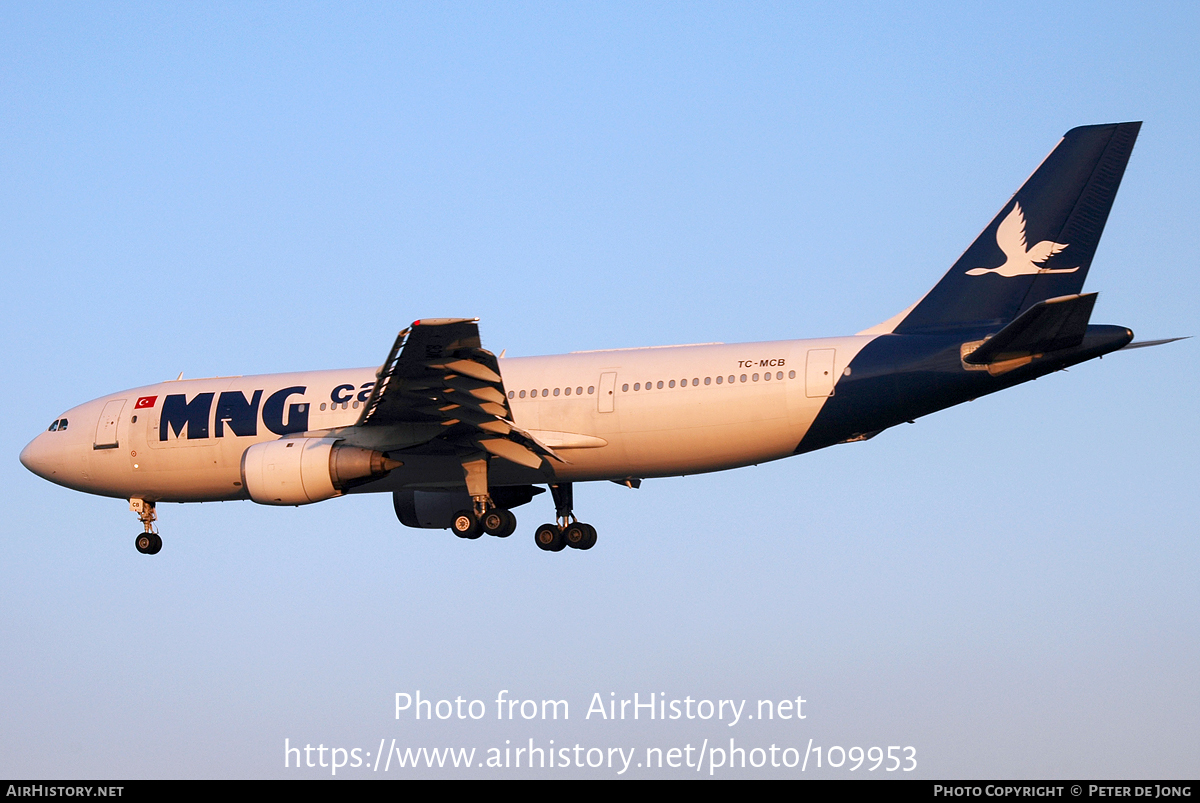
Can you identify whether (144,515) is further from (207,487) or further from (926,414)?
(926,414)

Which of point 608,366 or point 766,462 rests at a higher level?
point 608,366

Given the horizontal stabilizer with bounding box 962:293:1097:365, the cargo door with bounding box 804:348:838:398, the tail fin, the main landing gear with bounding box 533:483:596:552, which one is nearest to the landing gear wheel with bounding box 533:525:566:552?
the main landing gear with bounding box 533:483:596:552

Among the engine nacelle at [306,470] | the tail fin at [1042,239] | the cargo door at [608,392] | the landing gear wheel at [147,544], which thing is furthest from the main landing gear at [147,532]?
the tail fin at [1042,239]

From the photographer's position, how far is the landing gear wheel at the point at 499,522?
30.9 metres

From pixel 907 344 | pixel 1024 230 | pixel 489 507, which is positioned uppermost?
pixel 1024 230

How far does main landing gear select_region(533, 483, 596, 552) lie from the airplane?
0.15ft

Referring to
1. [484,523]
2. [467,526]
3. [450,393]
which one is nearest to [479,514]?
[484,523]

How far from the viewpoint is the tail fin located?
1073 inches

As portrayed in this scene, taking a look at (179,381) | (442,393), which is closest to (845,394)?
(442,393)

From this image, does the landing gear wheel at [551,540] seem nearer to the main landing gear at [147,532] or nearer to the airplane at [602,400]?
the airplane at [602,400]

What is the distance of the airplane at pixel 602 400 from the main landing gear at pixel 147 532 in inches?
4.3

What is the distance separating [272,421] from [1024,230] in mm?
16154

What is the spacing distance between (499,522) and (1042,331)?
11930mm

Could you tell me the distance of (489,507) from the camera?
30875mm
